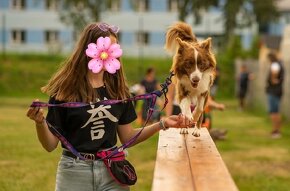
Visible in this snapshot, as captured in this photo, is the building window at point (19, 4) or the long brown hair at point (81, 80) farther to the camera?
the building window at point (19, 4)

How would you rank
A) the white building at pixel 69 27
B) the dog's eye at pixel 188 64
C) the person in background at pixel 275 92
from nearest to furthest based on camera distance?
the dog's eye at pixel 188 64 < the person in background at pixel 275 92 < the white building at pixel 69 27

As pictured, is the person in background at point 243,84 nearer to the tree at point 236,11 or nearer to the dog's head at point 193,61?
the dog's head at point 193,61

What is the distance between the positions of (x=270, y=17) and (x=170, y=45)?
51.1m

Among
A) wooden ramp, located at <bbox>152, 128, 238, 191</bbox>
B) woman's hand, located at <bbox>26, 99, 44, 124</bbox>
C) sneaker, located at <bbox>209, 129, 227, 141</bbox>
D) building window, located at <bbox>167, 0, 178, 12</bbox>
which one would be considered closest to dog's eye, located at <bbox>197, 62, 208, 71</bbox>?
wooden ramp, located at <bbox>152, 128, 238, 191</bbox>

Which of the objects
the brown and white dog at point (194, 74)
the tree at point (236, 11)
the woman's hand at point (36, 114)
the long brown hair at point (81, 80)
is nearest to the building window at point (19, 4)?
the tree at point (236, 11)

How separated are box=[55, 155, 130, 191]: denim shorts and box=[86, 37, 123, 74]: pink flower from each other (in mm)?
597

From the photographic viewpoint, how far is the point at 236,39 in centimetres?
4581

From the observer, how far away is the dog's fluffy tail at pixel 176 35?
6.87 m

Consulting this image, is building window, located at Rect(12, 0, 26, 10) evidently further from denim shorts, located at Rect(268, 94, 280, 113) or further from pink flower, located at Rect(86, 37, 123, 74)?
pink flower, located at Rect(86, 37, 123, 74)

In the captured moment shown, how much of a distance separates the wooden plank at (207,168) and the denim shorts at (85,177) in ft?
1.81

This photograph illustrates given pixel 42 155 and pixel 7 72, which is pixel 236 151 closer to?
pixel 42 155

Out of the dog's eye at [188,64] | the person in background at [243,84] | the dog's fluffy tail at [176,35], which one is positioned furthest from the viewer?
the person in background at [243,84]

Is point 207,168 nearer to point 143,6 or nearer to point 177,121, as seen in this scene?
point 177,121

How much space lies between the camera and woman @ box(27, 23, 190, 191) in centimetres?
442
